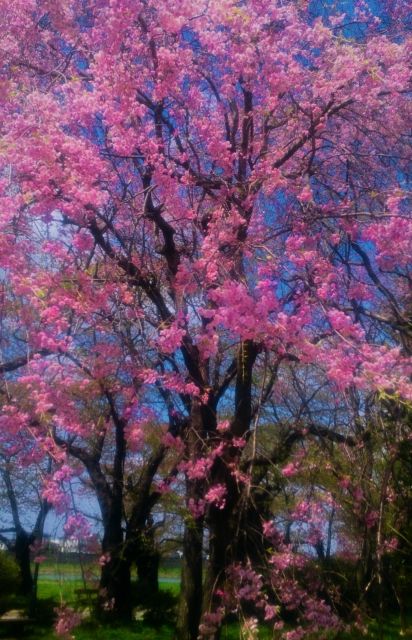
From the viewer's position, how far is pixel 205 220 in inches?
263

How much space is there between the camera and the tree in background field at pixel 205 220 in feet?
18.3

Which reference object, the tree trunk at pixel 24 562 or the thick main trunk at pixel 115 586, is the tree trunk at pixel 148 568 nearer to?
the thick main trunk at pixel 115 586

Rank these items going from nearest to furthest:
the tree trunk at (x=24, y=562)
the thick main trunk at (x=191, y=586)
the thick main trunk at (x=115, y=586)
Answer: the thick main trunk at (x=191, y=586) < the thick main trunk at (x=115, y=586) < the tree trunk at (x=24, y=562)

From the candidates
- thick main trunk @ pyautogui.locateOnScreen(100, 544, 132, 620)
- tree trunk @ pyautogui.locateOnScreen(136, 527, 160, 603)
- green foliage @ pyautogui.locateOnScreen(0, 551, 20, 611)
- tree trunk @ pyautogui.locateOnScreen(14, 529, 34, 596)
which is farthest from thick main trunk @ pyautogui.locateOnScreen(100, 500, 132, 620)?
tree trunk @ pyautogui.locateOnScreen(14, 529, 34, 596)

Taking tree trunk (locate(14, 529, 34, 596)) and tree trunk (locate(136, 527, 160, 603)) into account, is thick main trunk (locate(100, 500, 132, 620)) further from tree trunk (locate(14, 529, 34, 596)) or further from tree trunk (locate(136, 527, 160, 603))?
tree trunk (locate(14, 529, 34, 596))

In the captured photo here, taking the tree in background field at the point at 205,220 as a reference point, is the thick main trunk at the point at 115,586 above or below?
below

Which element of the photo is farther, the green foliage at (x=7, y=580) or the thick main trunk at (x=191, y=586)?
the green foliage at (x=7, y=580)

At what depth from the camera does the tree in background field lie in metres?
5.59

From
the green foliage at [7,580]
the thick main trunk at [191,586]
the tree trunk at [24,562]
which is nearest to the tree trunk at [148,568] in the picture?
the green foliage at [7,580]

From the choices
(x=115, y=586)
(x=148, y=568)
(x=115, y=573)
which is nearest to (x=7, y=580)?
(x=115, y=586)

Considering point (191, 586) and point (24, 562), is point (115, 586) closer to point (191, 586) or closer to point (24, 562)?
point (24, 562)

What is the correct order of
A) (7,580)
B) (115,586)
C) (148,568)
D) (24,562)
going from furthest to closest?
(24,562)
(148,568)
(7,580)
(115,586)

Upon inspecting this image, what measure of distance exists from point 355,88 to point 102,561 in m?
6.71

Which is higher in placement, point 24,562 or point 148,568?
point 24,562
